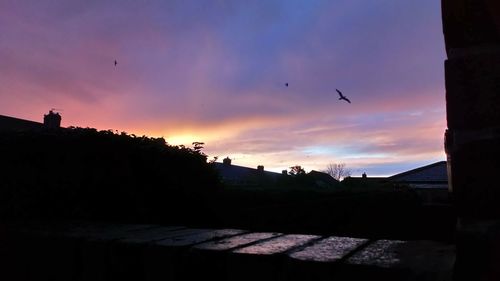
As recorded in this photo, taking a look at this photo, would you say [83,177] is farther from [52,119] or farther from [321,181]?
[321,181]

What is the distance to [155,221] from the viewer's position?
3949mm

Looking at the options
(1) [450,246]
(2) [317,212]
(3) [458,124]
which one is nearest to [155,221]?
(1) [450,246]

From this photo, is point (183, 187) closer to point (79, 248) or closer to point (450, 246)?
point (79, 248)

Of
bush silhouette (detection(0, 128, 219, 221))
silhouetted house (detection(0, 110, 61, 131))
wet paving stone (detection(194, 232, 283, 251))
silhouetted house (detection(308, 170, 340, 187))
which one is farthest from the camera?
silhouetted house (detection(308, 170, 340, 187))

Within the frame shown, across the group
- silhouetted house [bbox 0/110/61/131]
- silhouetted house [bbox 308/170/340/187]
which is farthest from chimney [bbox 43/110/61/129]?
silhouetted house [bbox 308/170/340/187]

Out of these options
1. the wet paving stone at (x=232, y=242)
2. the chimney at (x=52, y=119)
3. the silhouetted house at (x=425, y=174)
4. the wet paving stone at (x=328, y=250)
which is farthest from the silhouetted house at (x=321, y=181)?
the wet paving stone at (x=328, y=250)

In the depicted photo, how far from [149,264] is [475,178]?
1314 mm

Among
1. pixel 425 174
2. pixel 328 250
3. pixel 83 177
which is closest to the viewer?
pixel 328 250

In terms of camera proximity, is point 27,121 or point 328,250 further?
point 27,121

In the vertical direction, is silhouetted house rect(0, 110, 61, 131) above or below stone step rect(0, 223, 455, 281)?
above

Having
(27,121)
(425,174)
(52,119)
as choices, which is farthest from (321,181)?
(27,121)

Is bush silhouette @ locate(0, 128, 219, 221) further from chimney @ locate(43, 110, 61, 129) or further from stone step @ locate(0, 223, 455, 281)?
chimney @ locate(43, 110, 61, 129)

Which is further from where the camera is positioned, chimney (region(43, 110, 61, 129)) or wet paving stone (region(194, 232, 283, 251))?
chimney (region(43, 110, 61, 129))

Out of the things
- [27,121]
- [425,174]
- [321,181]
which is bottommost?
[321,181]
